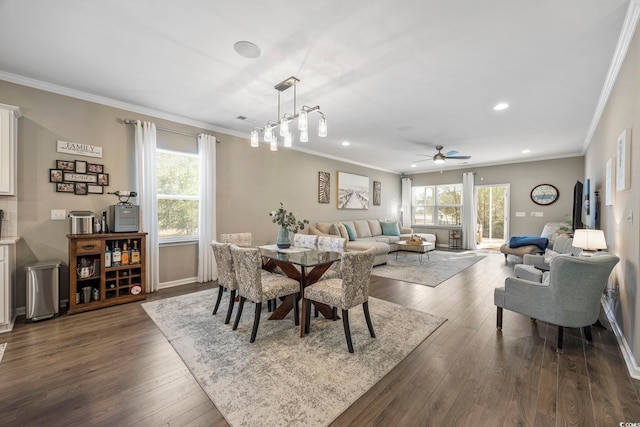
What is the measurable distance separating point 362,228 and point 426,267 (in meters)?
2.28

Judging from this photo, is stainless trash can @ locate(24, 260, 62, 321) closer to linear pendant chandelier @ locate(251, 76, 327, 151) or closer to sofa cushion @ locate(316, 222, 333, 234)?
linear pendant chandelier @ locate(251, 76, 327, 151)

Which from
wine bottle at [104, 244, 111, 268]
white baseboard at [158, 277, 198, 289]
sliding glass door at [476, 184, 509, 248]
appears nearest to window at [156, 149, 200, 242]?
white baseboard at [158, 277, 198, 289]

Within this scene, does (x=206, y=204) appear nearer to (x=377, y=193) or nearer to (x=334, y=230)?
(x=334, y=230)

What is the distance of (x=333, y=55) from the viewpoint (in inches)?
101

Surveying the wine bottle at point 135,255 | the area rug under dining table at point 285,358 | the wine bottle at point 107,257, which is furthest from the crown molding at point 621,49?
the wine bottle at point 107,257

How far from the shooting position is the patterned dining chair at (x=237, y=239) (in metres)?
3.72

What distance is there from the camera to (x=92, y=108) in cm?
358

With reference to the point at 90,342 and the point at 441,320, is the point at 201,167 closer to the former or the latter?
the point at 90,342

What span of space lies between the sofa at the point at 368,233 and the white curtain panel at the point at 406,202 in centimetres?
138

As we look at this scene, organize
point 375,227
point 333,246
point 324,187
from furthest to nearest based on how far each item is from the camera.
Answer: point 375,227
point 324,187
point 333,246

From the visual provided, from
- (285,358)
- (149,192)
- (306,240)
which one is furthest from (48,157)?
(285,358)

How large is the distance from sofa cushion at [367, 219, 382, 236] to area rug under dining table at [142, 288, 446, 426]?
183 inches

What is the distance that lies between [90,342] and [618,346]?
4935mm

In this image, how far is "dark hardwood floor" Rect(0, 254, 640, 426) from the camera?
1.64 meters
